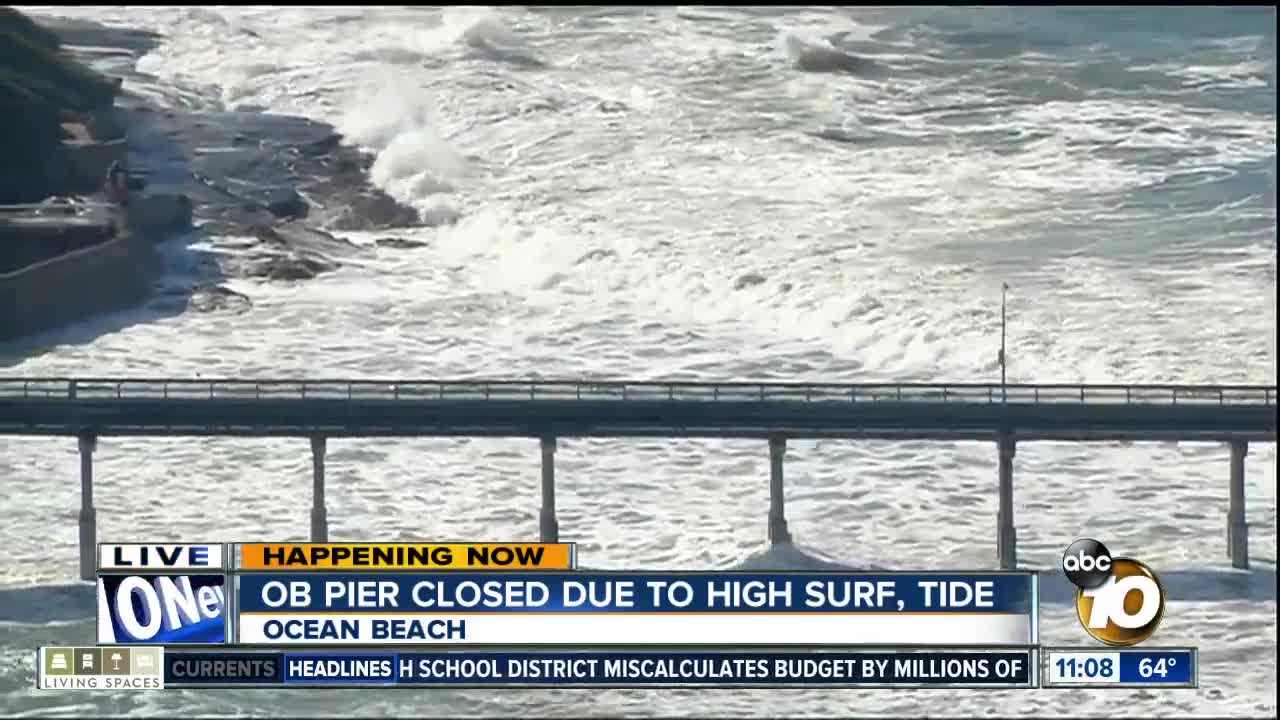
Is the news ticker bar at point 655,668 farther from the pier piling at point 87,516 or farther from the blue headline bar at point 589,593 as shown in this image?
the pier piling at point 87,516

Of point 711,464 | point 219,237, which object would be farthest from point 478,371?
point 219,237

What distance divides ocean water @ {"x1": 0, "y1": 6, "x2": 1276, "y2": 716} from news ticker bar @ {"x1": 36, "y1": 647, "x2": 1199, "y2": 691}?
502 centimetres

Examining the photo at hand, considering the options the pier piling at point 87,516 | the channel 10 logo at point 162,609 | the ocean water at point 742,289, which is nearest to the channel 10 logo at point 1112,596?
the ocean water at point 742,289

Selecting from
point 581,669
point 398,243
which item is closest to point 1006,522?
point 581,669

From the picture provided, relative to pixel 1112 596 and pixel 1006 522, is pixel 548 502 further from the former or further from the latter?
pixel 1112 596

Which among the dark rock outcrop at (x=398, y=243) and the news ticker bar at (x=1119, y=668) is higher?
the dark rock outcrop at (x=398, y=243)

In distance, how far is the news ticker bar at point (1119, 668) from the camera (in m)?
65.7

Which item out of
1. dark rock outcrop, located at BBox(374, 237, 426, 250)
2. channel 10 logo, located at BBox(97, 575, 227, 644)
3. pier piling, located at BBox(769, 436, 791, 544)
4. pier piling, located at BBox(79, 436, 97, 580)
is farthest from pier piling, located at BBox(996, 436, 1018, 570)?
dark rock outcrop, located at BBox(374, 237, 426, 250)

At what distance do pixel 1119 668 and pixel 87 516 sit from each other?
3064 cm

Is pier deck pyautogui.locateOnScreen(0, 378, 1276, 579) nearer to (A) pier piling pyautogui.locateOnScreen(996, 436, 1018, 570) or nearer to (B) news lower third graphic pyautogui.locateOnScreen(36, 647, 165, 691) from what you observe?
(A) pier piling pyautogui.locateOnScreen(996, 436, 1018, 570)

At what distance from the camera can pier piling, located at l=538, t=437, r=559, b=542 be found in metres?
86.1

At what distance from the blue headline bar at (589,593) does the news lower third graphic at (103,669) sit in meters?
2.70

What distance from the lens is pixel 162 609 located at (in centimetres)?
6606

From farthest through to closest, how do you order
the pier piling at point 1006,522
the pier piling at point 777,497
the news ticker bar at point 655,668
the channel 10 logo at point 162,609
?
the pier piling at point 1006,522 < the pier piling at point 777,497 < the channel 10 logo at point 162,609 < the news ticker bar at point 655,668
